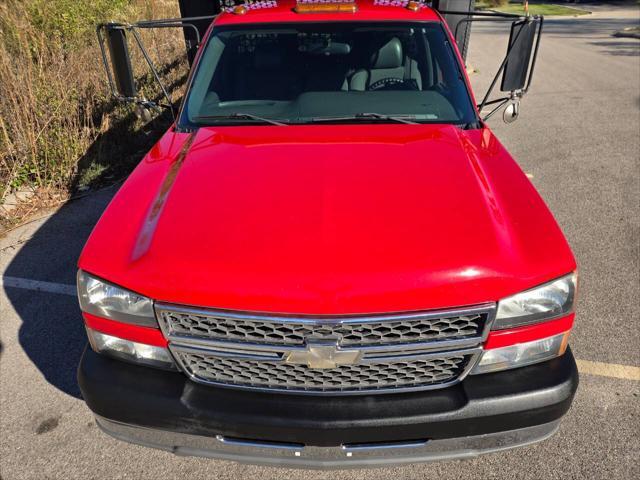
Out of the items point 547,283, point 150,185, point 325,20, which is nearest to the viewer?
point 547,283

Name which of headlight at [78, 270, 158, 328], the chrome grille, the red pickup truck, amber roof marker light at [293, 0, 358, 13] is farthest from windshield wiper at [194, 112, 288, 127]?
the chrome grille

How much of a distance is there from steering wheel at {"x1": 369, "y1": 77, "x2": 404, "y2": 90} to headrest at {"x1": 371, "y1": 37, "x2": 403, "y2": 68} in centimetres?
14

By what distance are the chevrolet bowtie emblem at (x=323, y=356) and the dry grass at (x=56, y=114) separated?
432cm

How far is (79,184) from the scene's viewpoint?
18.7 ft

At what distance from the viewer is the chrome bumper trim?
195 centimetres

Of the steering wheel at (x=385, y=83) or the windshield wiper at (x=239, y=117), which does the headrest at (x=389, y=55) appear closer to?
the steering wheel at (x=385, y=83)

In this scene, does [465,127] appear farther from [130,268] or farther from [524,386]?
[130,268]

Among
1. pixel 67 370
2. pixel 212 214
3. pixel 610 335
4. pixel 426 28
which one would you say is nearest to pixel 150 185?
pixel 212 214

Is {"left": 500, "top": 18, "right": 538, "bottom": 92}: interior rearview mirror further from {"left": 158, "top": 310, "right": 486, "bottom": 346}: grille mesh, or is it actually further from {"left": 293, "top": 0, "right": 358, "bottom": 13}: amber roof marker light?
{"left": 158, "top": 310, "right": 486, "bottom": 346}: grille mesh

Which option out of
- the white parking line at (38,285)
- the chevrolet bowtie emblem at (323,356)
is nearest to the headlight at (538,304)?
the chevrolet bowtie emblem at (323,356)

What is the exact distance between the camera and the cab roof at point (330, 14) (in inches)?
131

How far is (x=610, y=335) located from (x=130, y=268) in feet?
9.95

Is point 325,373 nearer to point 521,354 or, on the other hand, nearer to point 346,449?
point 346,449

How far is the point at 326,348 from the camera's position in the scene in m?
1.82
